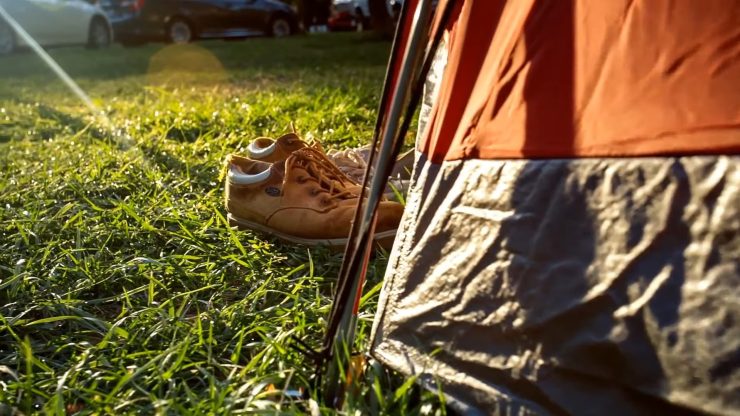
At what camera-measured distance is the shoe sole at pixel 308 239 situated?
81.8 inches

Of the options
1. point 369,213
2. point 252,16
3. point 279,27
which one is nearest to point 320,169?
point 369,213

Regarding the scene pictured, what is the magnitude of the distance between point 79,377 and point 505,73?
0.99m

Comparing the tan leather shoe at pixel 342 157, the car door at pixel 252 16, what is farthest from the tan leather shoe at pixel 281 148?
the car door at pixel 252 16

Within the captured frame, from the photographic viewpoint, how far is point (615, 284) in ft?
3.43

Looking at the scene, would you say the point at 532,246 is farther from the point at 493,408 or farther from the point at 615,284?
the point at 493,408

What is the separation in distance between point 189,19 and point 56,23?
299 cm

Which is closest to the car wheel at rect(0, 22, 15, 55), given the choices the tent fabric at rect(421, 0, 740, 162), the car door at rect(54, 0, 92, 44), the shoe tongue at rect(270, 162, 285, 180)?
the car door at rect(54, 0, 92, 44)

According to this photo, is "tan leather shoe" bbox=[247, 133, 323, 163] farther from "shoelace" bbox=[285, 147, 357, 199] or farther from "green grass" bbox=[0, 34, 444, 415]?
"green grass" bbox=[0, 34, 444, 415]

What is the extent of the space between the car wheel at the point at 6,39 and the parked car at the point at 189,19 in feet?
9.54

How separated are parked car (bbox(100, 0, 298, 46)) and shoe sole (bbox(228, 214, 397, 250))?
12000mm

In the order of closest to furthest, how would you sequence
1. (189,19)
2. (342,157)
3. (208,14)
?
1. (342,157)
2. (189,19)
3. (208,14)

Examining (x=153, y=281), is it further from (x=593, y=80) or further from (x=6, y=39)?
(x=6, y=39)

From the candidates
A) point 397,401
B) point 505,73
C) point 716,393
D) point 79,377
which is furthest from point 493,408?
point 79,377

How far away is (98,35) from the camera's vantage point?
12672 mm
